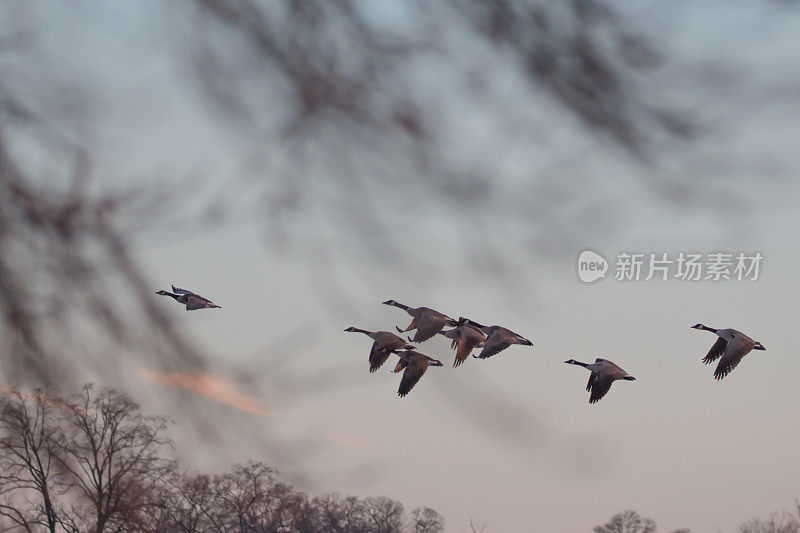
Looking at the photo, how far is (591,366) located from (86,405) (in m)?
6.69

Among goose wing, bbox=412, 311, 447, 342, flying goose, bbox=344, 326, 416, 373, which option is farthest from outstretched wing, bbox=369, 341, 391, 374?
goose wing, bbox=412, 311, 447, 342

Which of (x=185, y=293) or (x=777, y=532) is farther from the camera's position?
(x=777, y=532)

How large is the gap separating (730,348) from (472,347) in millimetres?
2802

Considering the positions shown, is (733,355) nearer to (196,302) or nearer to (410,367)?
(410,367)

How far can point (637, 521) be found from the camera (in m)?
93.2

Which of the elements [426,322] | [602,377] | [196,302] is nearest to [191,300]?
[196,302]

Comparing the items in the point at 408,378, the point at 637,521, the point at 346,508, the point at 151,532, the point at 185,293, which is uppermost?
the point at 637,521

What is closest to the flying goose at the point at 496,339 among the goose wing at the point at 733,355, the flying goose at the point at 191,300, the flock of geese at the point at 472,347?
the flock of geese at the point at 472,347

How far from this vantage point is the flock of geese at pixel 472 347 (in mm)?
8586

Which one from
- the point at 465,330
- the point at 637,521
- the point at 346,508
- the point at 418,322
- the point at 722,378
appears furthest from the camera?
the point at 637,521

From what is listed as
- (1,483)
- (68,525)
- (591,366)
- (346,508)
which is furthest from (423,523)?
(591,366)

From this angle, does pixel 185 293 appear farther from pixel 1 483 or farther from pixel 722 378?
pixel 1 483

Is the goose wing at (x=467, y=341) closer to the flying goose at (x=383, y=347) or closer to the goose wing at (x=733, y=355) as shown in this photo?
the flying goose at (x=383, y=347)

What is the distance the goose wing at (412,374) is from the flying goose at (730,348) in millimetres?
2854
